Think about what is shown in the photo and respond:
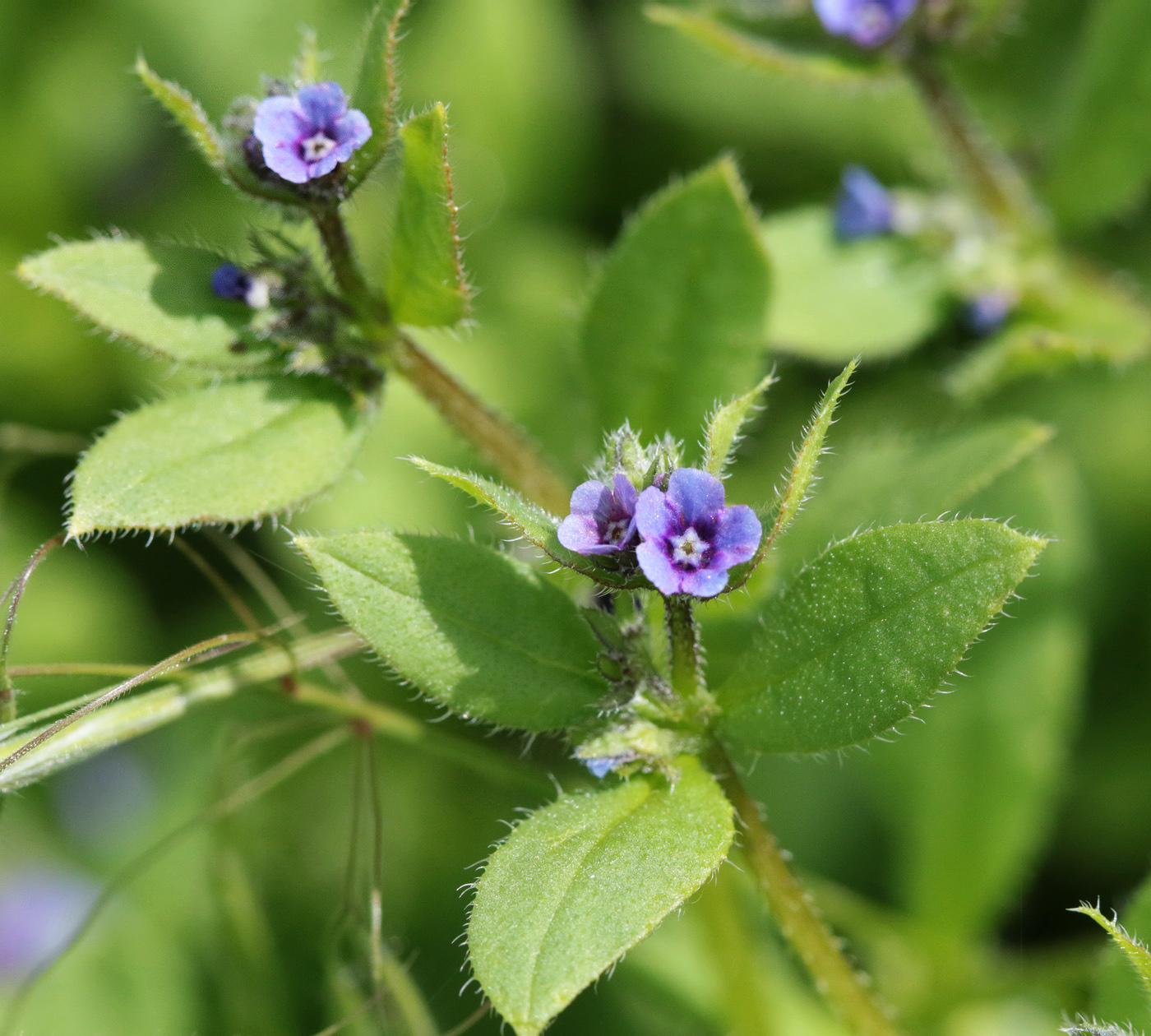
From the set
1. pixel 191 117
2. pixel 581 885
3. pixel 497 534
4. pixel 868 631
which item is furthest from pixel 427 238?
pixel 497 534

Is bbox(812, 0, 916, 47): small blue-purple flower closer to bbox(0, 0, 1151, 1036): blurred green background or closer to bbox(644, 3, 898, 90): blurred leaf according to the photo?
bbox(644, 3, 898, 90): blurred leaf

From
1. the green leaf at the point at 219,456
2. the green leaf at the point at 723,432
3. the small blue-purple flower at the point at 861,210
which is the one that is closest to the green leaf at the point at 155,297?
the green leaf at the point at 219,456

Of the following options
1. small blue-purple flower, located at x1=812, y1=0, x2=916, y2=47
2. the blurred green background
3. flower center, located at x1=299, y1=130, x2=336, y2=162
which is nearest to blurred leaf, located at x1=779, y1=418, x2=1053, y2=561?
the blurred green background

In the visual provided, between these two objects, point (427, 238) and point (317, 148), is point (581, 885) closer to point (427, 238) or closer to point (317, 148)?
point (427, 238)

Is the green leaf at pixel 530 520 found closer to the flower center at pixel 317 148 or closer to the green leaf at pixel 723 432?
the green leaf at pixel 723 432

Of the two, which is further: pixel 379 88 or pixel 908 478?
pixel 908 478

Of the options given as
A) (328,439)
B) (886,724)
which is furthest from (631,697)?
(328,439)
